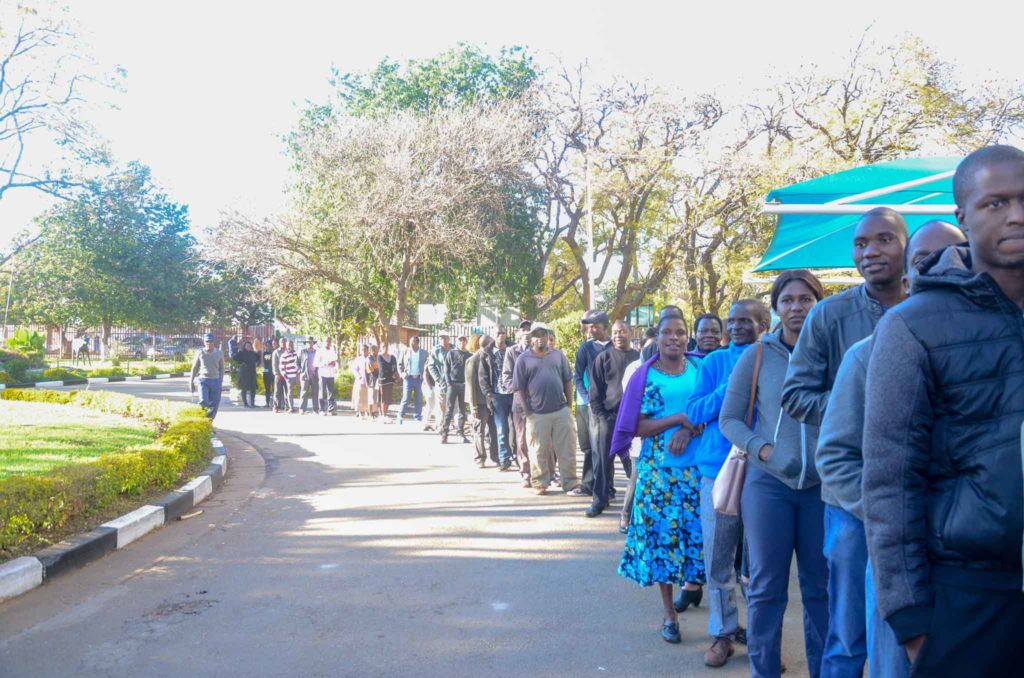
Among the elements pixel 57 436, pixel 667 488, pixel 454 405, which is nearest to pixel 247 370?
pixel 454 405

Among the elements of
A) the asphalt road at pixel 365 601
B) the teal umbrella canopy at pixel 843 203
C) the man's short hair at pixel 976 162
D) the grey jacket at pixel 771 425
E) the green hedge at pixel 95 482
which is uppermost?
the teal umbrella canopy at pixel 843 203

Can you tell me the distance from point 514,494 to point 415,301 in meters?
21.7

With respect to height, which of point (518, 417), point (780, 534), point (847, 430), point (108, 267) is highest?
point (108, 267)

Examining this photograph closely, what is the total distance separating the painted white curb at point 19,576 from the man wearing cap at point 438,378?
870cm

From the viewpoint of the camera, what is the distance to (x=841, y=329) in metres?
3.27

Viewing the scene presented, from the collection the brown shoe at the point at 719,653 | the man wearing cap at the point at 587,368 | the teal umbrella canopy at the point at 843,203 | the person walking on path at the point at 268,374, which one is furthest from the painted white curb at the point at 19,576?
the person walking on path at the point at 268,374

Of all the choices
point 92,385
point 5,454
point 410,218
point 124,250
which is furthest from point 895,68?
point 124,250

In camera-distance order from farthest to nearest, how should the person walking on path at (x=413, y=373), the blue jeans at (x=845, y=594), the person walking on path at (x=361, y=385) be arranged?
the person walking on path at (x=361, y=385)
the person walking on path at (x=413, y=373)
the blue jeans at (x=845, y=594)

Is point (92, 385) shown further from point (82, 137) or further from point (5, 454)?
point (5, 454)

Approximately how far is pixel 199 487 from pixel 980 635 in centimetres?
866

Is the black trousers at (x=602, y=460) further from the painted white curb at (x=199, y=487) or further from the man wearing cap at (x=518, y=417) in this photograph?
the painted white curb at (x=199, y=487)

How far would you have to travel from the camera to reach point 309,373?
21.1 meters

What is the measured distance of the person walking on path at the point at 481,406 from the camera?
1173 cm

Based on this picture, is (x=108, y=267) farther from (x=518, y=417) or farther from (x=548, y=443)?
(x=548, y=443)
